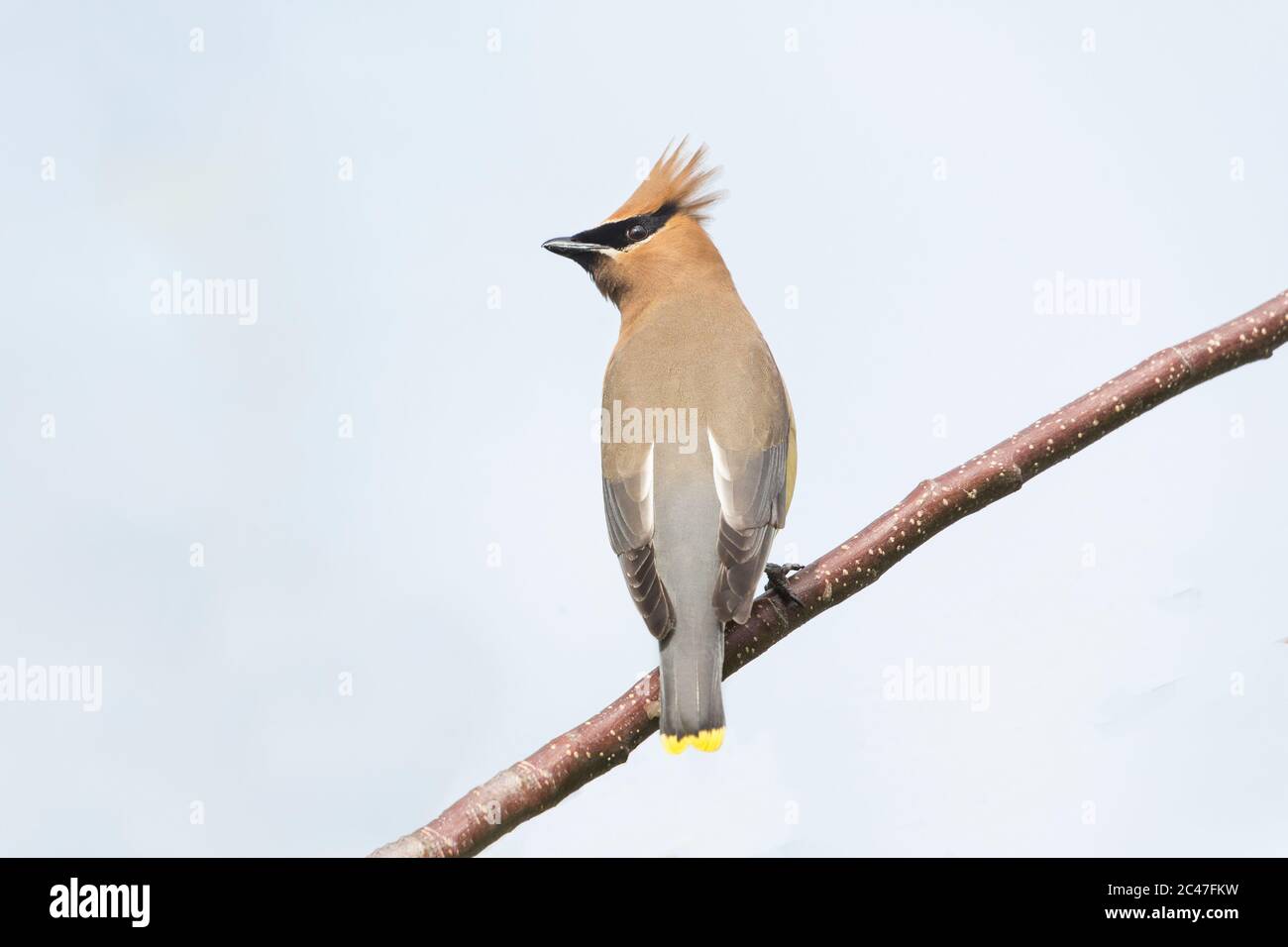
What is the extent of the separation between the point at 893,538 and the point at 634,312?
1.87 meters

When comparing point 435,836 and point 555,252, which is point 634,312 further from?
point 435,836

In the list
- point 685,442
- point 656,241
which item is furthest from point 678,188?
point 685,442

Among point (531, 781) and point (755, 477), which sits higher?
point (755, 477)

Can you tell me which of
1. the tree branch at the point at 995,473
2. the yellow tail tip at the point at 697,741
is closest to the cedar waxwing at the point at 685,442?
the yellow tail tip at the point at 697,741

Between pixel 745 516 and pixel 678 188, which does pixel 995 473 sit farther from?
pixel 678 188

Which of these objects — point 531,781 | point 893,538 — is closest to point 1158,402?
point 893,538

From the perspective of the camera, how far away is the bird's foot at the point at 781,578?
12.1ft

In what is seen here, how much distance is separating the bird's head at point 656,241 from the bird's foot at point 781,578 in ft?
5.41

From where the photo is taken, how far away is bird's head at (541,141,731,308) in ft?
17.1

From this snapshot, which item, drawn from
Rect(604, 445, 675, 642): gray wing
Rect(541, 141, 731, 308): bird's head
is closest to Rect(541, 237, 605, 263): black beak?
Rect(541, 141, 731, 308): bird's head

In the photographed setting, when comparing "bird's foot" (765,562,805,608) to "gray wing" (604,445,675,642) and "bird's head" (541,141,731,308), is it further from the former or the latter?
"bird's head" (541,141,731,308)

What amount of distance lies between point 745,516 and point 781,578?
0.26m

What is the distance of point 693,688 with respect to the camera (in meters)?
3.47

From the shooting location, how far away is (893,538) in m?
3.61
